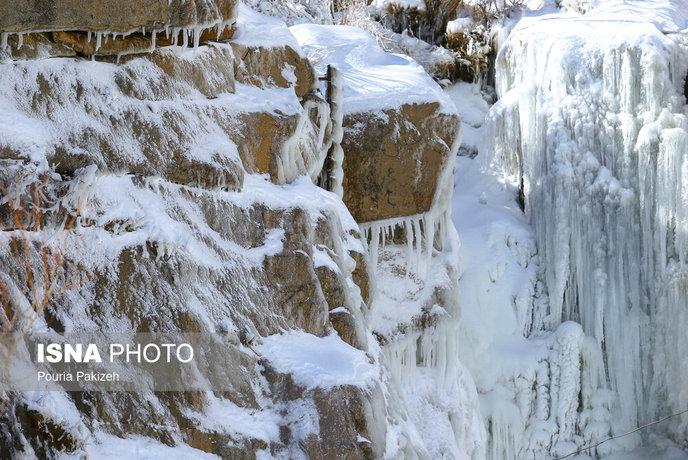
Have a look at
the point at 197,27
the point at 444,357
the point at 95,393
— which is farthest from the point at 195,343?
the point at 444,357

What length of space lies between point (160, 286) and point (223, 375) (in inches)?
28.2

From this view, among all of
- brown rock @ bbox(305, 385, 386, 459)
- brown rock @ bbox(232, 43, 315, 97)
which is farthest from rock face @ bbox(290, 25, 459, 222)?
brown rock @ bbox(305, 385, 386, 459)

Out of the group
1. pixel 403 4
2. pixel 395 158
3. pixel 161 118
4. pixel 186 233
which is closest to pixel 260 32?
pixel 161 118

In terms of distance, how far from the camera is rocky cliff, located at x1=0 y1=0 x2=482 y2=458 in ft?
21.1

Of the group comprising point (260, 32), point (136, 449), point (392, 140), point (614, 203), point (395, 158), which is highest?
point (260, 32)

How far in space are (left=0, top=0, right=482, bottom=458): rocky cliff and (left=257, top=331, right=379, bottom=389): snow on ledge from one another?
1 cm

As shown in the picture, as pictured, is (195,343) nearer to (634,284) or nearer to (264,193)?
(264,193)

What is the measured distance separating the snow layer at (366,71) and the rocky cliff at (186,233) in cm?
103

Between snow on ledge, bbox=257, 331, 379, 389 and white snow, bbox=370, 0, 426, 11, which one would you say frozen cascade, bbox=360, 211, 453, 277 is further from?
white snow, bbox=370, 0, 426, 11

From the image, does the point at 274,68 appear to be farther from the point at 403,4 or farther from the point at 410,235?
the point at 403,4

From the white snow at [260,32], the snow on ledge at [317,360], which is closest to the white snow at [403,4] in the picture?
the white snow at [260,32]

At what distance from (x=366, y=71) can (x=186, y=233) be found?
3.78 metres

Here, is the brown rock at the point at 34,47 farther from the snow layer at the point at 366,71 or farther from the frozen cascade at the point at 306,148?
the snow layer at the point at 366,71

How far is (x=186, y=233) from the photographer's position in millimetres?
7020
